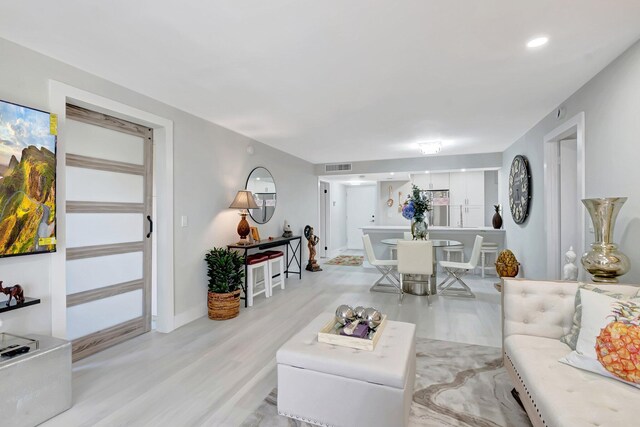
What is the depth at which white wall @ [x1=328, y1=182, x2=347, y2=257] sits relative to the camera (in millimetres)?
8773

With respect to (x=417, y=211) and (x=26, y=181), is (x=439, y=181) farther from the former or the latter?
(x=26, y=181)

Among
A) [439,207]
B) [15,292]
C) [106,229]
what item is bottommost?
[15,292]

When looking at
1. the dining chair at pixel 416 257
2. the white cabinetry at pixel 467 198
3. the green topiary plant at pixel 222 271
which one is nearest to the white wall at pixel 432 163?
the white cabinetry at pixel 467 198

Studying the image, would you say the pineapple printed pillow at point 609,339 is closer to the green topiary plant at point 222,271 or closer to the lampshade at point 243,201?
the green topiary plant at point 222,271

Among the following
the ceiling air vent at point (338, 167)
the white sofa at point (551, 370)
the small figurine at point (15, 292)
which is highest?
the ceiling air vent at point (338, 167)

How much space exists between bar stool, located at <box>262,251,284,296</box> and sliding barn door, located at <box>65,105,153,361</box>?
1.63 m

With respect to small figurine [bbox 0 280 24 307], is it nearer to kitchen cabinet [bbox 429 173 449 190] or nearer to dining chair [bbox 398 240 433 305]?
dining chair [bbox 398 240 433 305]

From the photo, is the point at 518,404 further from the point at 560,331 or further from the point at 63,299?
the point at 63,299

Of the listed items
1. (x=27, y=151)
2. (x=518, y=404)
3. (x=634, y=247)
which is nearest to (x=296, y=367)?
(x=518, y=404)

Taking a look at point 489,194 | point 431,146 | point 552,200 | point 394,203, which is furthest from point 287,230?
point 489,194

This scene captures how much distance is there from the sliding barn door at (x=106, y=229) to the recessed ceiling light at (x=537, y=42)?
347 centimetres

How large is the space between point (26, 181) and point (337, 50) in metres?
2.30

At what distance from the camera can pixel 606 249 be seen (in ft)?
6.95

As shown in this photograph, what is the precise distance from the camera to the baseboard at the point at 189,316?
333 centimetres
